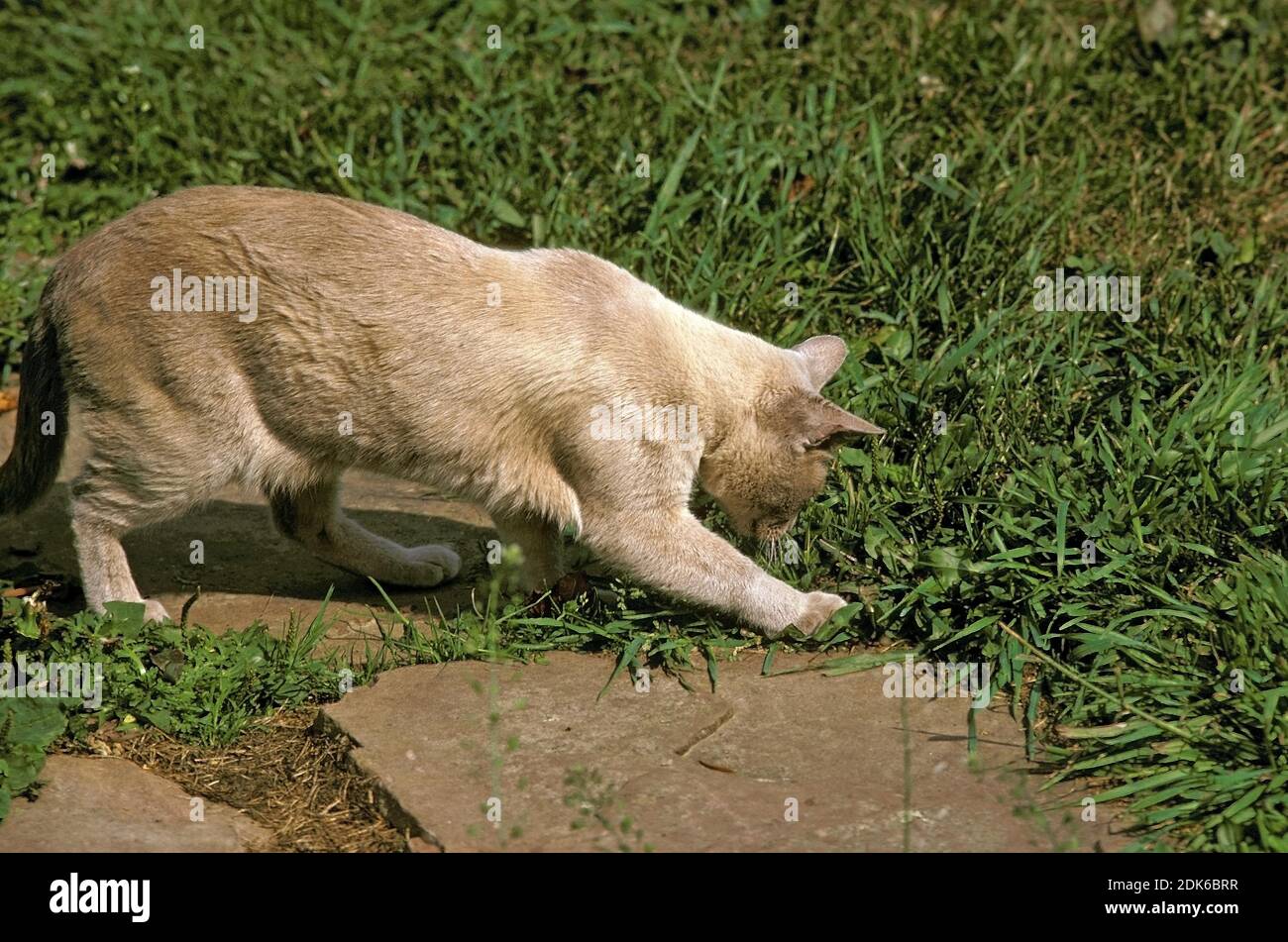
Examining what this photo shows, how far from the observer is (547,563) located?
5.38 m

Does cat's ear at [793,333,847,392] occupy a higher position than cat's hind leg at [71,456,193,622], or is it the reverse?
cat's ear at [793,333,847,392]

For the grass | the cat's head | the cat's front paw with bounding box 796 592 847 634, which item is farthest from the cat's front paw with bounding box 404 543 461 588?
the cat's front paw with bounding box 796 592 847 634

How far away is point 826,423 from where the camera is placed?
16.1 ft

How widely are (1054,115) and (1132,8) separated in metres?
1.13

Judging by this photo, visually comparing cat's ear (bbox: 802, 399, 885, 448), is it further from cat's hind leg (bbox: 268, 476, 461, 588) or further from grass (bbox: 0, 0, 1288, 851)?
cat's hind leg (bbox: 268, 476, 461, 588)

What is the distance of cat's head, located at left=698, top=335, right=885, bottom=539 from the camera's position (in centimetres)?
A: 495

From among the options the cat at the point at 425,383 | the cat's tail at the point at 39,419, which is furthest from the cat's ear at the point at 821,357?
the cat's tail at the point at 39,419

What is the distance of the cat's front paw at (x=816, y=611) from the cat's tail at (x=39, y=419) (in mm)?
2686

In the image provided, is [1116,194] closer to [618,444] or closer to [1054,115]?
[1054,115]

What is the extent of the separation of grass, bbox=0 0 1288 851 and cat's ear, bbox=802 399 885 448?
44 cm

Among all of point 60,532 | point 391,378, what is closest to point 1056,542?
point 391,378

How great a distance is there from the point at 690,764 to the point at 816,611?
867 millimetres

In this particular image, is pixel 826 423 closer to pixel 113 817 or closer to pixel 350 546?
pixel 350 546

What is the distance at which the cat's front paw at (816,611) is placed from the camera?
190 inches
